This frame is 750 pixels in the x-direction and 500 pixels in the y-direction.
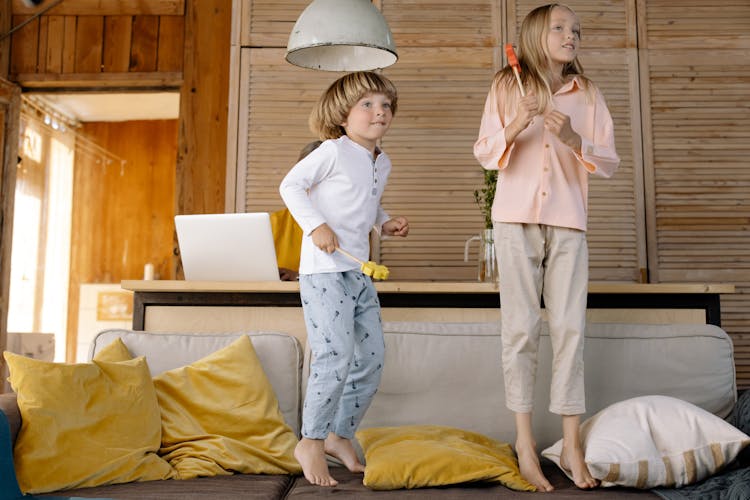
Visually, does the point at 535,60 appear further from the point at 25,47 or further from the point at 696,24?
the point at 25,47

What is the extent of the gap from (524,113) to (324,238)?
54 cm

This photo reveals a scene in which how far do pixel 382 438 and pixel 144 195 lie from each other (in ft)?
18.9

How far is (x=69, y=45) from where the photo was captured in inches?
167

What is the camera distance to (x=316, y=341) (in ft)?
5.74

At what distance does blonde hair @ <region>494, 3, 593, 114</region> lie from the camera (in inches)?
69.6

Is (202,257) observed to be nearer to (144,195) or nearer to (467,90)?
(467,90)

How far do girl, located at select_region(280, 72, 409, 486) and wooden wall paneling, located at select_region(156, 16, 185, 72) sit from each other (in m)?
2.54

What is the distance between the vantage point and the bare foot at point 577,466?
1.53 metres

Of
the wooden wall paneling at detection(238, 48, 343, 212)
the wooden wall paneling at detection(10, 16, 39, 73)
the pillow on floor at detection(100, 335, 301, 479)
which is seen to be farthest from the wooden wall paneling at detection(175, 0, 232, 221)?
the pillow on floor at detection(100, 335, 301, 479)

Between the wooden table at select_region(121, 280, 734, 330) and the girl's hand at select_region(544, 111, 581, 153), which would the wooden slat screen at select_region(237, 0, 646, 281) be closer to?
the wooden table at select_region(121, 280, 734, 330)

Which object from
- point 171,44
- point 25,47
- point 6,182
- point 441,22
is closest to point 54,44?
point 25,47

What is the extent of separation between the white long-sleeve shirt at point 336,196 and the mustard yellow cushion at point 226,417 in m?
0.30

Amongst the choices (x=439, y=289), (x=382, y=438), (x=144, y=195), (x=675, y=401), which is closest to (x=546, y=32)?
(x=439, y=289)

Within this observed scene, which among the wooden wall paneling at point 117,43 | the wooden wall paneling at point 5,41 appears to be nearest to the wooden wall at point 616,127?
the wooden wall paneling at point 117,43
